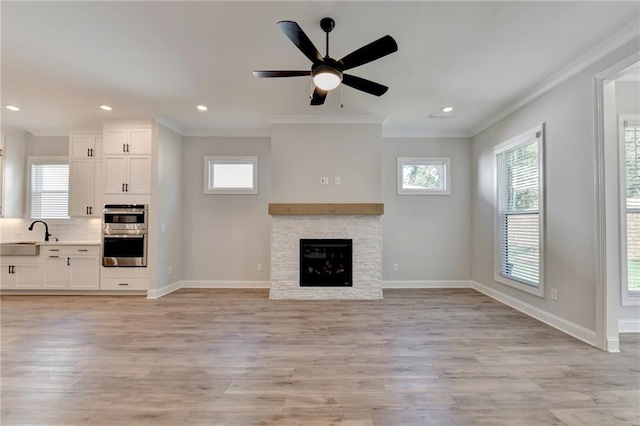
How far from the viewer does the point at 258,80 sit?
3.51 m

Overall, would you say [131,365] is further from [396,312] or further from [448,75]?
[448,75]

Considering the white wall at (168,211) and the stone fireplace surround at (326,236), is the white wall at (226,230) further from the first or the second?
the stone fireplace surround at (326,236)

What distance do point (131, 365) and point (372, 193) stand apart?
3801 millimetres

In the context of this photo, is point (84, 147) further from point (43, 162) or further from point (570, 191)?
point (570, 191)

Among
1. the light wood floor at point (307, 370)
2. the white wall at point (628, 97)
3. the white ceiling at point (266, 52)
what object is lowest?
the light wood floor at point (307, 370)

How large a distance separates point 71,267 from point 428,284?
20.4 ft

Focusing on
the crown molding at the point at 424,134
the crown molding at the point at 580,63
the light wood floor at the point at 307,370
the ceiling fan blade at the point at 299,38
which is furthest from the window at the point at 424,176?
the ceiling fan blade at the point at 299,38

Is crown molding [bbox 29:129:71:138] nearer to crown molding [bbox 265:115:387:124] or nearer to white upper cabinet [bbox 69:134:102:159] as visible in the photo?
white upper cabinet [bbox 69:134:102:159]

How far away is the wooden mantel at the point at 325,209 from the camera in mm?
4809

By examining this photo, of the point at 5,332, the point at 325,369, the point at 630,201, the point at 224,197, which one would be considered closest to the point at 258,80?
the point at 224,197

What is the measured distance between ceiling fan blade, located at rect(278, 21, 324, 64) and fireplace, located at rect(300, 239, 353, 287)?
3.05 meters

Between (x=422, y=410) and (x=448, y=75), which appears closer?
(x=422, y=410)

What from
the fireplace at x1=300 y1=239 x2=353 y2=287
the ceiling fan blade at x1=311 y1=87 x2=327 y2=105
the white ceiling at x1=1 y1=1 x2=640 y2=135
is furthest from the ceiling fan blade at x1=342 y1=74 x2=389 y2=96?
the fireplace at x1=300 y1=239 x2=353 y2=287

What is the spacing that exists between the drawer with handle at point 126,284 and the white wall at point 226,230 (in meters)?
0.80
